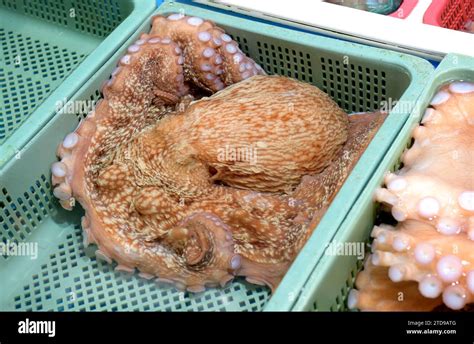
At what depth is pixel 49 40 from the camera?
325 centimetres

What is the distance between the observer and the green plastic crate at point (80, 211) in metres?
2.40

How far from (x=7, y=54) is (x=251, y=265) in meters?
1.81

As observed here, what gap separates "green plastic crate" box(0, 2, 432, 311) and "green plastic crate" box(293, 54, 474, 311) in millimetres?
47

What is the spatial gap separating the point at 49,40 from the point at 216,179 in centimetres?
147

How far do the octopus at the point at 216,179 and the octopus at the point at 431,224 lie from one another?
0.71ft

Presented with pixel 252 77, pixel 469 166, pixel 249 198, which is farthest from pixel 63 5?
pixel 469 166

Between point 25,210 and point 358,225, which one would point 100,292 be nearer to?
point 25,210

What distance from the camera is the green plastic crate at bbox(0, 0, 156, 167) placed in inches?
112

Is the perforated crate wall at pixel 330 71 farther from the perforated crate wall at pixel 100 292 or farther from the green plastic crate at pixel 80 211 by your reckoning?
the perforated crate wall at pixel 100 292

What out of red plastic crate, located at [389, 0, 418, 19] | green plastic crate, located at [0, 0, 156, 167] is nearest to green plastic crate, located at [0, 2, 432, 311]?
green plastic crate, located at [0, 0, 156, 167]

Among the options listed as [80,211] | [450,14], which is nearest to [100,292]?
[80,211]

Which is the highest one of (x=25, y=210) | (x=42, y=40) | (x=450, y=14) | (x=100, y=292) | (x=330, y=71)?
(x=450, y=14)

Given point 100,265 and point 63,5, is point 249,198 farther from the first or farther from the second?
point 63,5
